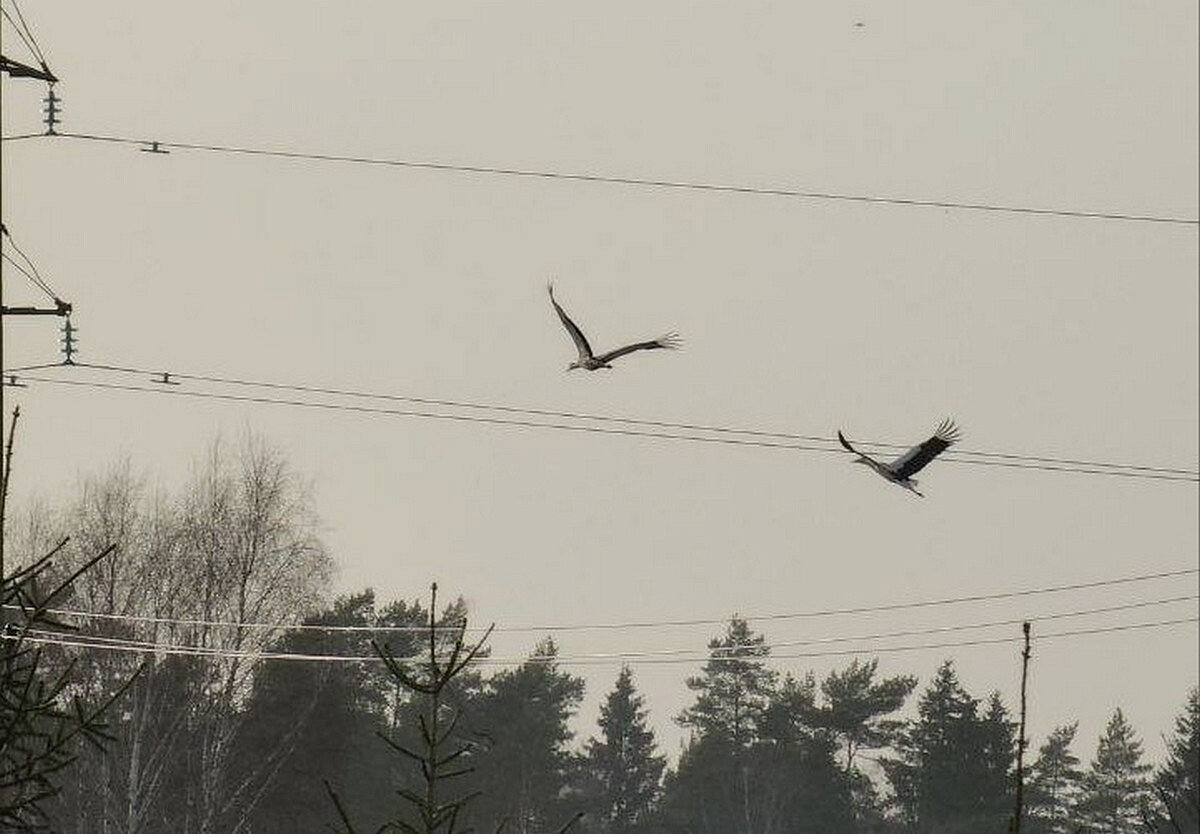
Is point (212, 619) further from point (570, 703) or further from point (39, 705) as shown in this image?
point (39, 705)

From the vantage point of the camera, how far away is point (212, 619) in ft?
250

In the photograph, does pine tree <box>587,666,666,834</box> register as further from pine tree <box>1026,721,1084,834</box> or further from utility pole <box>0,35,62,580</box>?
utility pole <box>0,35,62,580</box>

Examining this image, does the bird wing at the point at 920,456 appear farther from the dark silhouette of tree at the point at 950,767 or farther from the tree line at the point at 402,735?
the dark silhouette of tree at the point at 950,767

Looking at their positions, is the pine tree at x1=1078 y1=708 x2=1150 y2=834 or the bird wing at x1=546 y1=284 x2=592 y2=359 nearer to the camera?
the bird wing at x1=546 y1=284 x2=592 y2=359

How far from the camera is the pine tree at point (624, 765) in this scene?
388 ft

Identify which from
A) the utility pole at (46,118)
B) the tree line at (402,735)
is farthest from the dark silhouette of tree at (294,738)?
the utility pole at (46,118)

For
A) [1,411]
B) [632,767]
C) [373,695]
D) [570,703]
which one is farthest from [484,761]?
[1,411]

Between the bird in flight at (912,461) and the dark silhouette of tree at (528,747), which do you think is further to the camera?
the dark silhouette of tree at (528,747)

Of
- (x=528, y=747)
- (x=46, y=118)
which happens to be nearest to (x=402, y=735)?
(x=528, y=747)

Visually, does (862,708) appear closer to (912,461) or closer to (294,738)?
(294,738)

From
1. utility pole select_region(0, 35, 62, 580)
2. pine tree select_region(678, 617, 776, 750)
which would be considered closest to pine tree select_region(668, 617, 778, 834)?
pine tree select_region(678, 617, 776, 750)

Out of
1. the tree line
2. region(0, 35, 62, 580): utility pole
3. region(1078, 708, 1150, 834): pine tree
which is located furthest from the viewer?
region(1078, 708, 1150, 834): pine tree

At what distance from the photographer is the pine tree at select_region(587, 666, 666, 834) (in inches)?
4658

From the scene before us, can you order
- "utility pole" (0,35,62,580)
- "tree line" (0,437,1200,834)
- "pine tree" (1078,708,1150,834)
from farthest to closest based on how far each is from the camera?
1. "pine tree" (1078,708,1150,834)
2. "tree line" (0,437,1200,834)
3. "utility pole" (0,35,62,580)
